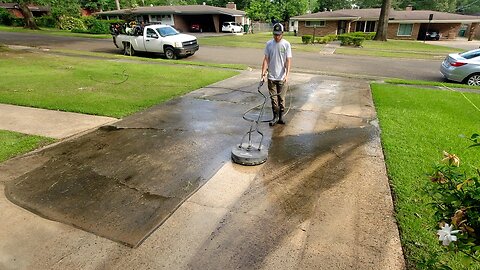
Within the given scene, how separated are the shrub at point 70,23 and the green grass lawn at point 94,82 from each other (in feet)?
77.5

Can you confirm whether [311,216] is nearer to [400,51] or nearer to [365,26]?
[400,51]

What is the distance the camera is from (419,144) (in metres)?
5.39

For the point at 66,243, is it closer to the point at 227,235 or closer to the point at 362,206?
the point at 227,235

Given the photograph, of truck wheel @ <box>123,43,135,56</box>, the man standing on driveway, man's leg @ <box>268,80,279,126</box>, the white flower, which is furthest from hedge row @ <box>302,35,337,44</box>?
the white flower

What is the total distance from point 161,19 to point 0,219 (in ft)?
141

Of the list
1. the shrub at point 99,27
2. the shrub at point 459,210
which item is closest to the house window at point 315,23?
the shrub at point 99,27

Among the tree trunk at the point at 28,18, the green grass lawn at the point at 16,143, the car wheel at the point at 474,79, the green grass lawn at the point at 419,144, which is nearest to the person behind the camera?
the green grass lawn at the point at 419,144

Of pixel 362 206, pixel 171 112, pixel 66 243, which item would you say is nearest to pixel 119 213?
pixel 66 243

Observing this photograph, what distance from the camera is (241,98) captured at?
27.9ft

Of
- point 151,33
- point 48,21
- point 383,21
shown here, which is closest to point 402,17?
point 383,21

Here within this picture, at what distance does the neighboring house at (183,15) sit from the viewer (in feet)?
128

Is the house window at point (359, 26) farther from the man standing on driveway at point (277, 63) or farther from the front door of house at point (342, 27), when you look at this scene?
the man standing on driveway at point (277, 63)

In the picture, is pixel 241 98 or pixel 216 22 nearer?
pixel 241 98

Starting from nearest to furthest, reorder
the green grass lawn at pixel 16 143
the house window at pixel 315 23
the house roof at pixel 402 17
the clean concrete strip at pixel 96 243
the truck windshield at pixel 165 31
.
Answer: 1. the clean concrete strip at pixel 96 243
2. the green grass lawn at pixel 16 143
3. the truck windshield at pixel 165 31
4. the house roof at pixel 402 17
5. the house window at pixel 315 23
